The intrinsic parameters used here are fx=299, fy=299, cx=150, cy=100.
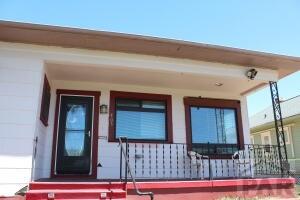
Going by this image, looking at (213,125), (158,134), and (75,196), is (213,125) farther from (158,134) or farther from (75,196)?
(75,196)

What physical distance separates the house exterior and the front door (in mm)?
22

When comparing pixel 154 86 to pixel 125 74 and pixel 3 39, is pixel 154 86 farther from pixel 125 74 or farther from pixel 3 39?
pixel 3 39

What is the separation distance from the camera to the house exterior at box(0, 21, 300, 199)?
521 centimetres

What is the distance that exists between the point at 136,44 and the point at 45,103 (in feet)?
7.48

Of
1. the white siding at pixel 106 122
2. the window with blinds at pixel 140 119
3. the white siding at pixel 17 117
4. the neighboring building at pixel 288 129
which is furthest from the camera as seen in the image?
the neighboring building at pixel 288 129

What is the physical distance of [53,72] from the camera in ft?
21.0

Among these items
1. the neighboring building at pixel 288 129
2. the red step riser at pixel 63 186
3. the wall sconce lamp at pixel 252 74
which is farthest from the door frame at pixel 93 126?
the neighboring building at pixel 288 129

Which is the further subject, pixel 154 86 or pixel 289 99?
pixel 289 99

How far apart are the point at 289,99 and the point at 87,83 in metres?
13.6

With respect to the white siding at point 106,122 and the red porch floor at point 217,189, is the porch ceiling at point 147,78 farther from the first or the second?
the red porch floor at point 217,189

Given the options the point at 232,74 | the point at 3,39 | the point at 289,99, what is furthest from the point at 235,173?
the point at 289,99

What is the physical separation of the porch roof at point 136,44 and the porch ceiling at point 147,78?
1.56 feet

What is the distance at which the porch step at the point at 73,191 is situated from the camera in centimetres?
440

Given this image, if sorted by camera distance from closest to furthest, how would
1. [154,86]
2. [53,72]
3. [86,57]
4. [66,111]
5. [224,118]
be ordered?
[86,57] < [53,72] < [66,111] < [154,86] < [224,118]
